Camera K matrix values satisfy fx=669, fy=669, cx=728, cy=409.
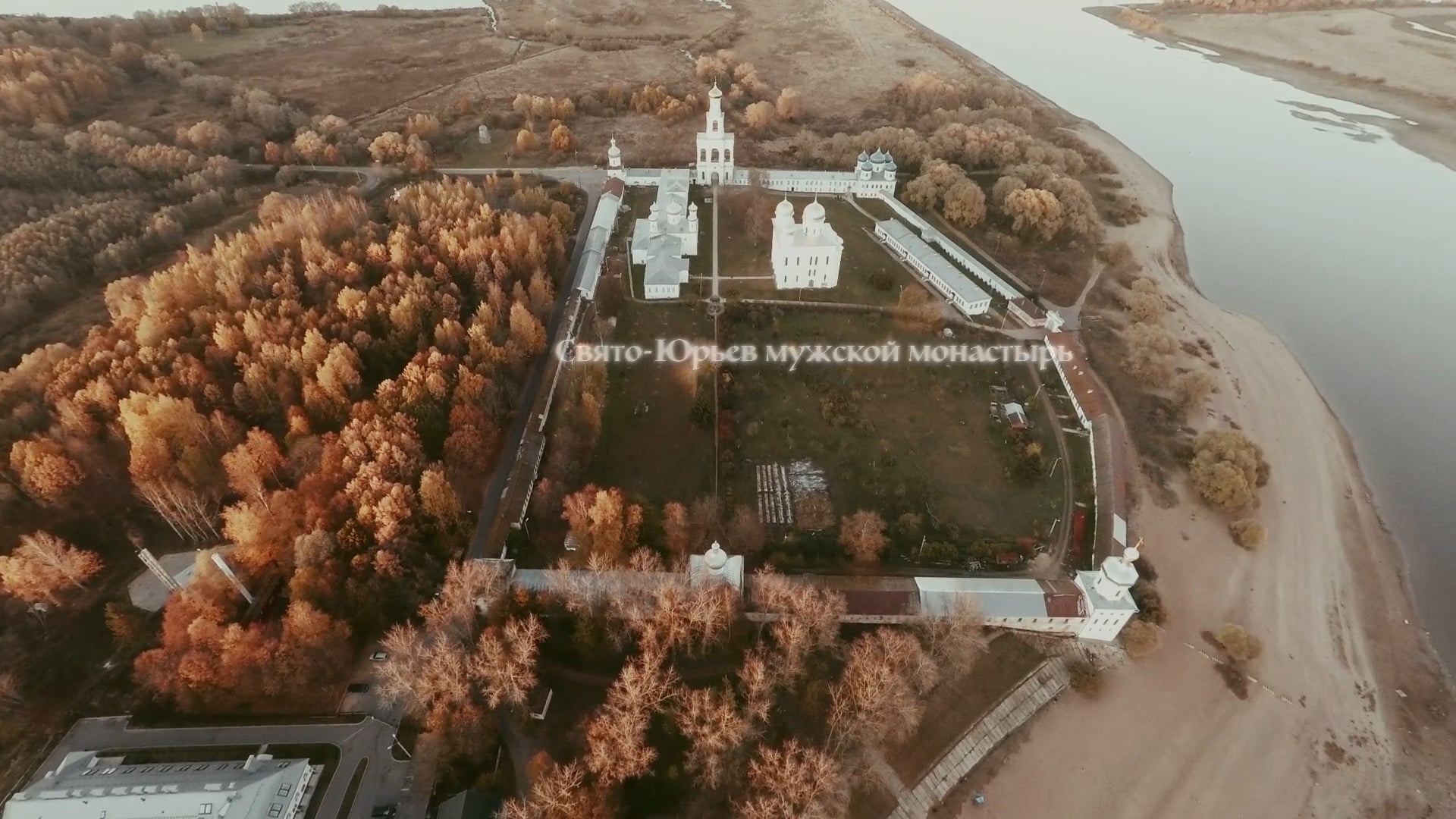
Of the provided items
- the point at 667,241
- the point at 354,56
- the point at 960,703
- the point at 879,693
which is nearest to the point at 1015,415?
the point at 960,703

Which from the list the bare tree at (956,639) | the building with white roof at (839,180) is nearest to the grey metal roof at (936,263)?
the building with white roof at (839,180)

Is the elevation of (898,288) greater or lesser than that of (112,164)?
lesser

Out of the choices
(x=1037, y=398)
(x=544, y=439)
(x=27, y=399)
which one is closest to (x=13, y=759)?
(x=27, y=399)

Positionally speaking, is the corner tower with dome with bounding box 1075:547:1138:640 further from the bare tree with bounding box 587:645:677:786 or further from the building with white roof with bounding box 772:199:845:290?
the building with white roof with bounding box 772:199:845:290

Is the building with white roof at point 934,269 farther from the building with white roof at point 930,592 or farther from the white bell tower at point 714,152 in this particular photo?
the building with white roof at point 930,592

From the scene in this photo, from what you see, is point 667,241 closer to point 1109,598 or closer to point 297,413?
point 297,413

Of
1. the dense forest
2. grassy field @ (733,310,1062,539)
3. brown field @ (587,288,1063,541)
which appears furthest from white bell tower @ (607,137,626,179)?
grassy field @ (733,310,1062,539)

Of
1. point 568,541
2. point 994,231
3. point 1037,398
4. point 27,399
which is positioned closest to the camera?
point 568,541

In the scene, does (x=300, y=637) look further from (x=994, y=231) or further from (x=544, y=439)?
(x=994, y=231)
